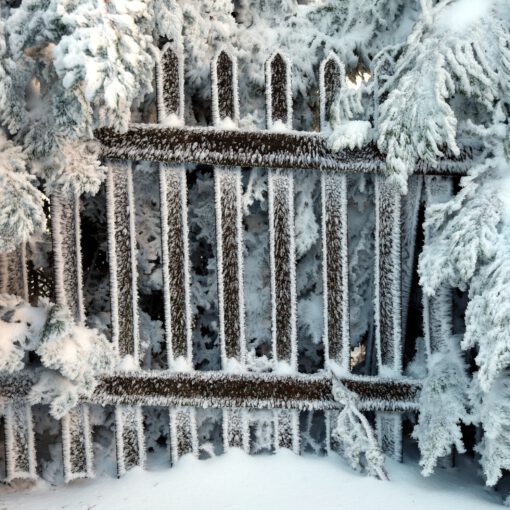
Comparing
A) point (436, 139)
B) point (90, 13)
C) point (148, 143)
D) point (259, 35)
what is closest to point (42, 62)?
point (90, 13)

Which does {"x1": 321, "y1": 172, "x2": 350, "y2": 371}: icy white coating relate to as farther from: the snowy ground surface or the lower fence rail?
the snowy ground surface

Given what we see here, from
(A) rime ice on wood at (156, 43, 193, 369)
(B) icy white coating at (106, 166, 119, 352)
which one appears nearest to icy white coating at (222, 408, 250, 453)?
(A) rime ice on wood at (156, 43, 193, 369)

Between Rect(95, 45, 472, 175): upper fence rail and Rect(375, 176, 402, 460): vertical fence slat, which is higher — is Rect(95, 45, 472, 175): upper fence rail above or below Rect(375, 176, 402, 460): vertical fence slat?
above

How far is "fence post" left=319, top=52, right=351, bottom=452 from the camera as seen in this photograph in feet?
7.92

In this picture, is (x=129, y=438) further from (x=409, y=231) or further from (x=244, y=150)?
(x=409, y=231)

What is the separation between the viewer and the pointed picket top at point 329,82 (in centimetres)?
241

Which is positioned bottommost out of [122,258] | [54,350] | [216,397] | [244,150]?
[216,397]

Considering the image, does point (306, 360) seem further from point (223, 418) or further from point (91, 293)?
point (91, 293)

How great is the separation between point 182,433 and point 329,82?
1.50m

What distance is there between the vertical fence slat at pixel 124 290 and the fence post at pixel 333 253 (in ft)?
2.47

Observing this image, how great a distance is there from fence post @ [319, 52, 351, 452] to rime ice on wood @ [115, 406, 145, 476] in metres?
0.75

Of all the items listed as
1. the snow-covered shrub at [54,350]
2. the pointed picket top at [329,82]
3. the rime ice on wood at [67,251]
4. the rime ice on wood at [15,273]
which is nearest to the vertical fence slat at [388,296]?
the pointed picket top at [329,82]

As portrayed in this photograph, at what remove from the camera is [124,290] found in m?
2.48

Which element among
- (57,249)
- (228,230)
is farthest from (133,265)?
(228,230)
